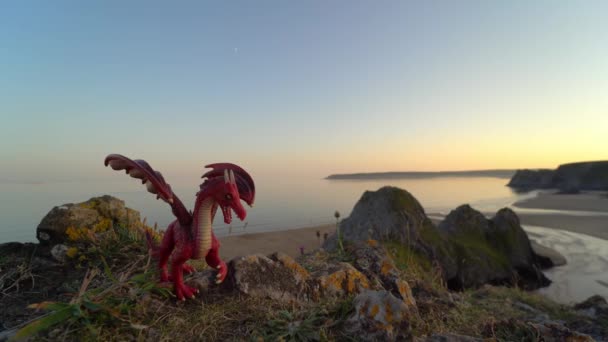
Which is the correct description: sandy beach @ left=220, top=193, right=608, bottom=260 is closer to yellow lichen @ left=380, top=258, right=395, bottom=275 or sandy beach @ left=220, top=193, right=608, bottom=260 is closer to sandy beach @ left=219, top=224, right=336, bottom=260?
sandy beach @ left=219, top=224, right=336, bottom=260

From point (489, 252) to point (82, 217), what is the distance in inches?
466

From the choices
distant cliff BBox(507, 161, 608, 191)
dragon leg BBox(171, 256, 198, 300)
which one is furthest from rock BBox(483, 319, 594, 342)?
distant cliff BBox(507, 161, 608, 191)

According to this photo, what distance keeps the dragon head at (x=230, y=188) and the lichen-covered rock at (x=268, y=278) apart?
0.59 meters

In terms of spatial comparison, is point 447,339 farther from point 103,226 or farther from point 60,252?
point 103,226

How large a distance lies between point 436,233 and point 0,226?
747 inches

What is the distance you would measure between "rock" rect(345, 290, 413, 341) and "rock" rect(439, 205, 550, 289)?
712 cm

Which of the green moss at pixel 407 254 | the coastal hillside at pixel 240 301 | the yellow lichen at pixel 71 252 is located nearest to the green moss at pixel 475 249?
the green moss at pixel 407 254

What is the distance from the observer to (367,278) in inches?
165

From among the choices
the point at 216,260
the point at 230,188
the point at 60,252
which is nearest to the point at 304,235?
the point at 60,252

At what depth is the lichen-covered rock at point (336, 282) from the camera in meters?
3.46

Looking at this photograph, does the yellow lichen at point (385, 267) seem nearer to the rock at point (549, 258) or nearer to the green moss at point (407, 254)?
the green moss at point (407, 254)

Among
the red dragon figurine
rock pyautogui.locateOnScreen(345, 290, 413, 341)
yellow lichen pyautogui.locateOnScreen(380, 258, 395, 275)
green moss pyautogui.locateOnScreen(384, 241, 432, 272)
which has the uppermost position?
the red dragon figurine

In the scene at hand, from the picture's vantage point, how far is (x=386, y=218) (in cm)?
886

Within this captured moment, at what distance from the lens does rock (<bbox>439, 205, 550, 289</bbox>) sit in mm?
9085
